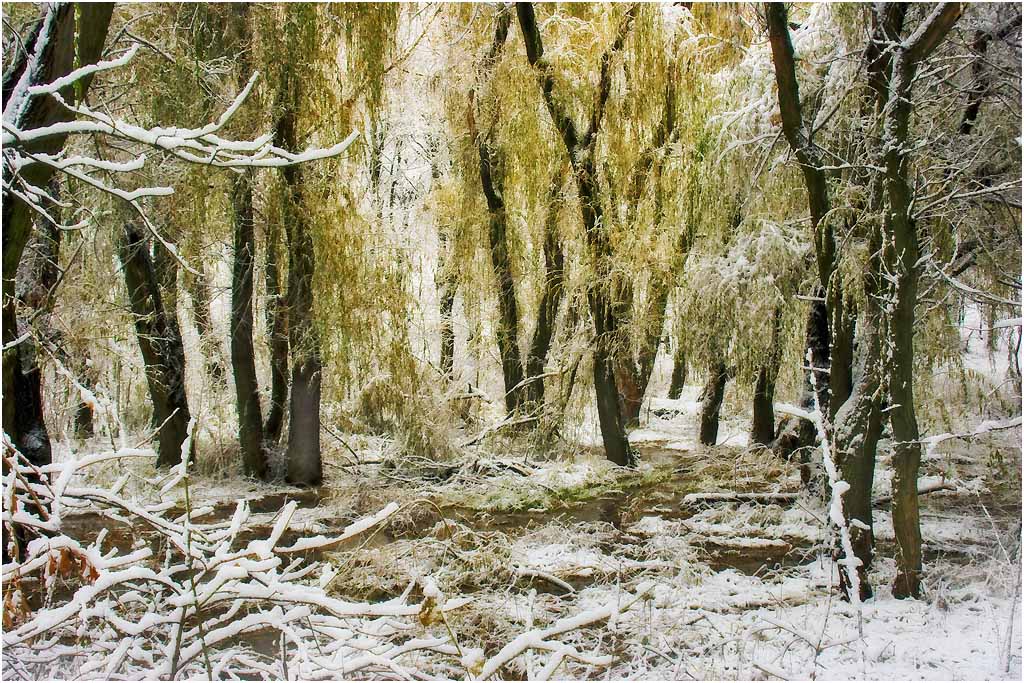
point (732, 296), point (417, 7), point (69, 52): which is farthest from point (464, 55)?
point (69, 52)

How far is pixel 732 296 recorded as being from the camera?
658 cm

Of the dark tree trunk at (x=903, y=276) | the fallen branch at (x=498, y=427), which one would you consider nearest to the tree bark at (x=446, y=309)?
the fallen branch at (x=498, y=427)

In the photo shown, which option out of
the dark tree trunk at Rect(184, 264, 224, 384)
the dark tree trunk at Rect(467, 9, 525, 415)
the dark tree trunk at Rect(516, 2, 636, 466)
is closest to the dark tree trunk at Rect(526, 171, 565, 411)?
the dark tree trunk at Rect(467, 9, 525, 415)

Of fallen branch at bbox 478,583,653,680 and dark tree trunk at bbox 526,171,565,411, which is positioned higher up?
dark tree trunk at bbox 526,171,565,411

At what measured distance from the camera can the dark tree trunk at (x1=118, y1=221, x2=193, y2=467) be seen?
7695 millimetres

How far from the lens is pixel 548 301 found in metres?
9.07

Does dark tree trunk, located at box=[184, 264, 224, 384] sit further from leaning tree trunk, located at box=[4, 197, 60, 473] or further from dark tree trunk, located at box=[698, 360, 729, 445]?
dark tree trunk, located at box=[698, 360, 729, 445]

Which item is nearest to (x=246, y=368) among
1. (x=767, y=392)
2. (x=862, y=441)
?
(x=767, y=392)

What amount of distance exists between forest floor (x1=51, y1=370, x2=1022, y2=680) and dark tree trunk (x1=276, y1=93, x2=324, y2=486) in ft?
0.98

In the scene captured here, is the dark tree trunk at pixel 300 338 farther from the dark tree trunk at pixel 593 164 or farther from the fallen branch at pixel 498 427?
the dark tree trunk at pixel 593 164

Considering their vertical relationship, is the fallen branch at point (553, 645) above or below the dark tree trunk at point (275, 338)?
below

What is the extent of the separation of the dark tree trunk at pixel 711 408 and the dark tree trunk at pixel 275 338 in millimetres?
4514

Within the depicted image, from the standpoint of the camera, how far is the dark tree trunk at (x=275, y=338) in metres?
7.31

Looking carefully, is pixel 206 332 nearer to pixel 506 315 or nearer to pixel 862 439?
pixel 506 315
